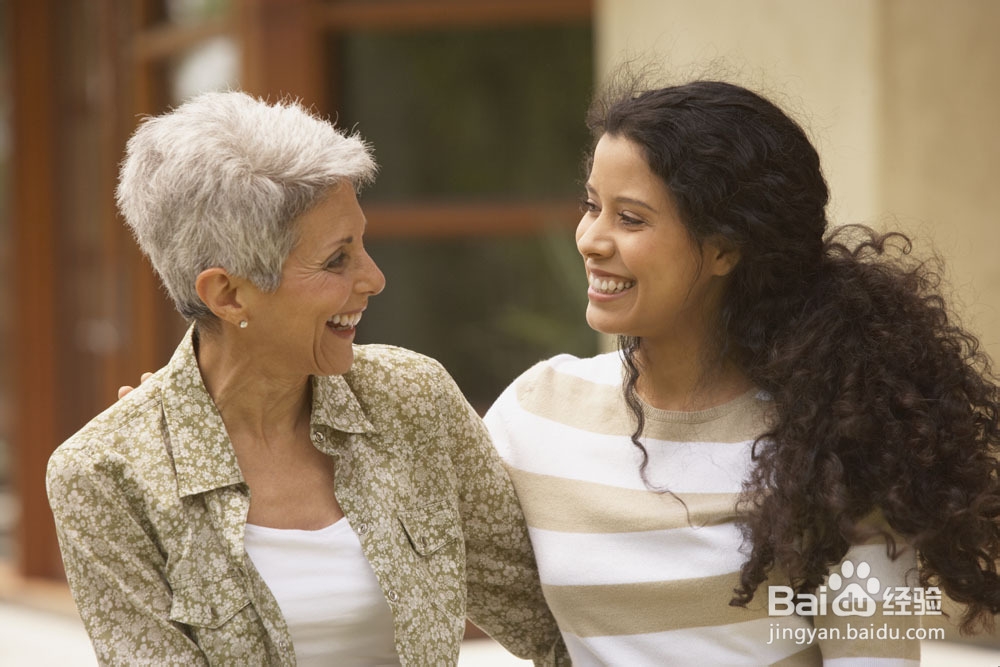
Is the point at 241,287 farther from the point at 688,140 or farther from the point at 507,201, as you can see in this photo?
the point at 507,201

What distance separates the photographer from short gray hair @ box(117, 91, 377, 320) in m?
1.99

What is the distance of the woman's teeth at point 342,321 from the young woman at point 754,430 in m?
0.40

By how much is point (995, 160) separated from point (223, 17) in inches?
117

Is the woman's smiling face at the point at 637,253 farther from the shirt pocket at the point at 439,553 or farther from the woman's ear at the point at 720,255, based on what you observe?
the shirt pocket at the point at 439,553

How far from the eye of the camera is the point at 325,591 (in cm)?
210

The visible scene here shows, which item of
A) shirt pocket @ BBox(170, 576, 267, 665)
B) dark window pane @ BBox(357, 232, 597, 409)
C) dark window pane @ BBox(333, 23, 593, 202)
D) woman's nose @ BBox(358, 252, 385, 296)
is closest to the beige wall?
dark window pane @ BBox(333, 23, 593, 202)

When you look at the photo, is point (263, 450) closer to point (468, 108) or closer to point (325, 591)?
point (325, 591)

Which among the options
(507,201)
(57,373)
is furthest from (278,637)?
(57,373)

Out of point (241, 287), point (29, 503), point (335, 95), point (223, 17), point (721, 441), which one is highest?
point (223, 17)

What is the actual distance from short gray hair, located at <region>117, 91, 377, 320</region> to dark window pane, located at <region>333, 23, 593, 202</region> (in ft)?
10.1

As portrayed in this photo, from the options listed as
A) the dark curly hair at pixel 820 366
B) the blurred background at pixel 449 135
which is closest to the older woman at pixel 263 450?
the dark curly hair at pixel 820 366

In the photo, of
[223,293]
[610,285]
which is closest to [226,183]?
[223,293]

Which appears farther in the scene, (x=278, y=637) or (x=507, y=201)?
(x=507, y=201)

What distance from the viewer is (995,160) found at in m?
3.95
